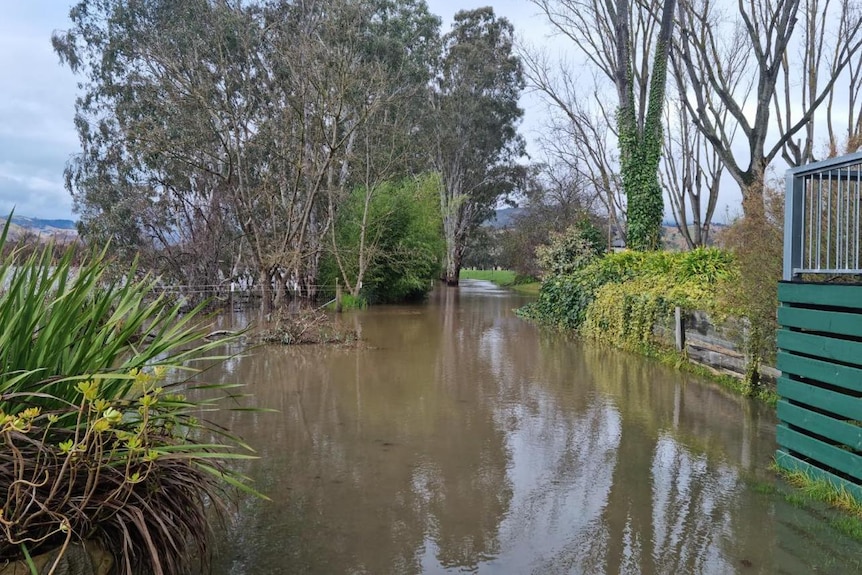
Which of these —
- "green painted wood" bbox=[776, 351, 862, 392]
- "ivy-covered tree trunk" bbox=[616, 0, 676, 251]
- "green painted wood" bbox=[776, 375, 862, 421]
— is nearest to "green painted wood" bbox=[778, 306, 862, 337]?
"green painted wood" bbox=[776, 351, 862, 392]

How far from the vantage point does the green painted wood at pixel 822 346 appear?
11.9 ft

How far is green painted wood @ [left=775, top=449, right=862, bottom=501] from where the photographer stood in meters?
3.69

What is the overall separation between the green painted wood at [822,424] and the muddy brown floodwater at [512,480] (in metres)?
0.51

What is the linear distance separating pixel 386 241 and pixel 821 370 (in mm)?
17187

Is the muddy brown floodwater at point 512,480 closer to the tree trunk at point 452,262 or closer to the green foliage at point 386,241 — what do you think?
the green foliage at point 386,241

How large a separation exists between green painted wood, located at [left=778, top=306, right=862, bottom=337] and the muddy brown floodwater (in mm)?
1205

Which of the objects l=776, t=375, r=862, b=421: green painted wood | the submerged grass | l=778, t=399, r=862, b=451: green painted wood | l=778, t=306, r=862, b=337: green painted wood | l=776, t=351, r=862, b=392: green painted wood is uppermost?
l=778, t=306, r=862, b=337: green painted wood

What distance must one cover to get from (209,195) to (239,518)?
1723 centimetres

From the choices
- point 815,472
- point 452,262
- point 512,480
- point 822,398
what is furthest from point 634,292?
point 452,262

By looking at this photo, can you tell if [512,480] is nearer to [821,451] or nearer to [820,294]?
[821,451]

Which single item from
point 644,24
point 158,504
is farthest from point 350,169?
point 158,504

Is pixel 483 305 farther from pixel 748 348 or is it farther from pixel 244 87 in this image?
pixel 748 348

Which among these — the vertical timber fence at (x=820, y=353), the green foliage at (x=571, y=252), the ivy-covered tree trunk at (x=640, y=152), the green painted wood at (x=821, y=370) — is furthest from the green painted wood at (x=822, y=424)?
the ivy-covered tree trunk at (x=640, y=152)

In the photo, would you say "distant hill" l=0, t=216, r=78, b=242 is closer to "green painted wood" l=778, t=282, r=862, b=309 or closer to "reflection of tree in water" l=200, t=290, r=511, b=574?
"reflection of tree in water" l=200, t=290, r=511, b=574
